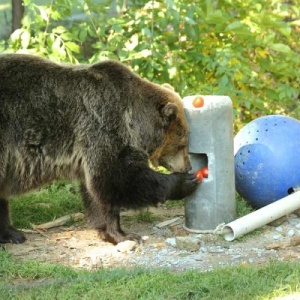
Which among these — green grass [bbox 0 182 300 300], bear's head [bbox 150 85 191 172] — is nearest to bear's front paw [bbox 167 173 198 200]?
bear's head [bbox 150 85 191 172]

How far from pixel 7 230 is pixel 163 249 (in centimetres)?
150

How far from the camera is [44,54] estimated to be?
26.0 ft

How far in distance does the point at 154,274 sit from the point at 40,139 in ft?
5.34

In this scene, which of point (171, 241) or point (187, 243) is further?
point (171, 241)

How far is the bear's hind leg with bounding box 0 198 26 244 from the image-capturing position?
6371 millimetres

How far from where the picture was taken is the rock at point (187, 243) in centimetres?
596

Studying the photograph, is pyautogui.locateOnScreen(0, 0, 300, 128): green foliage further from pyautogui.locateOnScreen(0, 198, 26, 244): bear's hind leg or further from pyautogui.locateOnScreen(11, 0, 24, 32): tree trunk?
pyautogui.locateOnScreen(0, 198, 26, 244): bear's hind leg

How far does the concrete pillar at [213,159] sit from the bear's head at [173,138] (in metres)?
0.09

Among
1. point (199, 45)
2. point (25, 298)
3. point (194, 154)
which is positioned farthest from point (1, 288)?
point (199, 45)

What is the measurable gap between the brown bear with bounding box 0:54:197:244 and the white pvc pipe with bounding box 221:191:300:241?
0.52 meters

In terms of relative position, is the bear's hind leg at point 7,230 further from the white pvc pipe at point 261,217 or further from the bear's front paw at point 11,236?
the white pvc pipe at point 261,217

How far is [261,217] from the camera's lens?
616 cm

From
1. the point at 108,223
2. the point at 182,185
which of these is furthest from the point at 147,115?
the point at 108,223

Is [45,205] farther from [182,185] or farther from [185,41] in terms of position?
[185,41]
